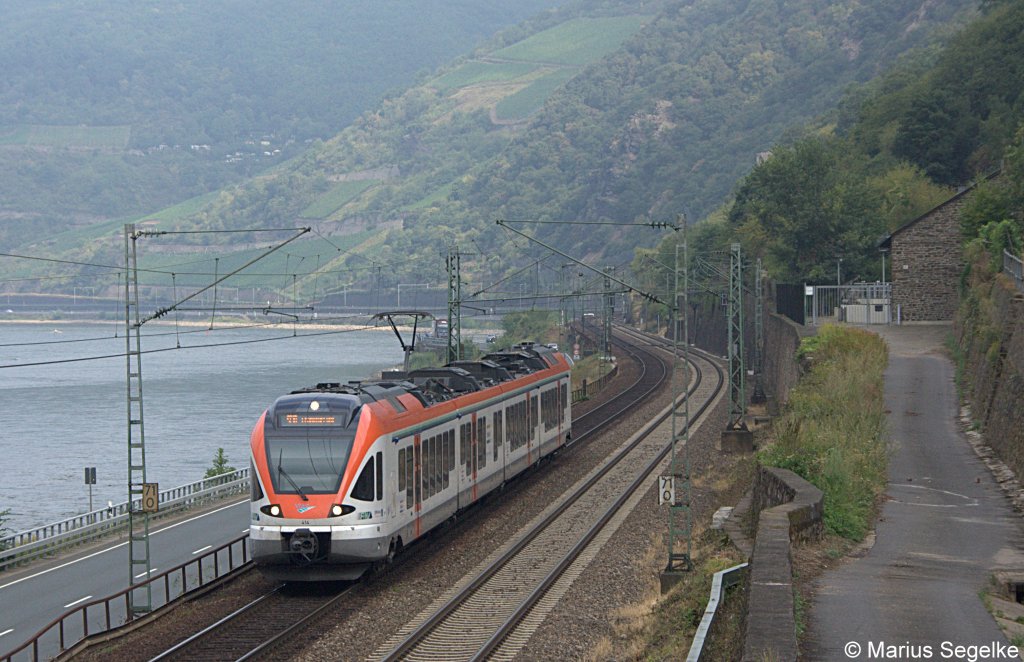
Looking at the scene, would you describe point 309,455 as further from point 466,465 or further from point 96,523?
point 96,523

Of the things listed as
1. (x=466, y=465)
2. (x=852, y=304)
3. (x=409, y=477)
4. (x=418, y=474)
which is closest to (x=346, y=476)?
(x=409, y=477)

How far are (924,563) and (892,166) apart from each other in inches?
3142

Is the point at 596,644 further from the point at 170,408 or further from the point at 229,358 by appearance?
the point at 229,358

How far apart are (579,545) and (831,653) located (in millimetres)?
14283

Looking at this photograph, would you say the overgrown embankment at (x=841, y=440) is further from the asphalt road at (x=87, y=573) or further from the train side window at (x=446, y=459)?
the asphalt road at (x=87, y=573)

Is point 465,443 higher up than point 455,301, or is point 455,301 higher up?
point 455,301

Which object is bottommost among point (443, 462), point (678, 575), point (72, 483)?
point (72, 483)

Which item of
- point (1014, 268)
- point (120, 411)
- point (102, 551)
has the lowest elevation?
point (102, 551)

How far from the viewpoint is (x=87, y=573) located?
133 feet

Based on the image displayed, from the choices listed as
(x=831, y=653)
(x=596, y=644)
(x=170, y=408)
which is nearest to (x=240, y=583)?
(x=596, y=644)

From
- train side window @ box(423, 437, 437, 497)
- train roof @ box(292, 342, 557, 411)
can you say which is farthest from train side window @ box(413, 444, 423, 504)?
train roof @ box(292, 342, 557, 411)

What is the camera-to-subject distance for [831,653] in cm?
1256

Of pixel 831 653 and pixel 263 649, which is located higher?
pixel 831 653

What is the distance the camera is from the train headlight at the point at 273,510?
21.0 meters
